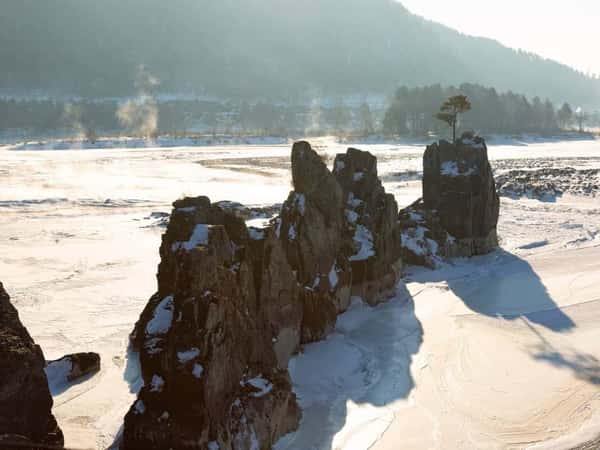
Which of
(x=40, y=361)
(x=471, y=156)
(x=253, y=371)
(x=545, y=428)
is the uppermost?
(x=471, y=156)

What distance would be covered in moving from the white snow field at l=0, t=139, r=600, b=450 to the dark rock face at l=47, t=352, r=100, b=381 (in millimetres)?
382

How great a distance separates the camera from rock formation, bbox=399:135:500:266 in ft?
108

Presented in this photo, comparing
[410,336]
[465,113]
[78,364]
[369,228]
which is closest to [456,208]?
[369,228]

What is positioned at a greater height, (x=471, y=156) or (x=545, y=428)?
(x=471, y=156)

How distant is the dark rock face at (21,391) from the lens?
1238cm

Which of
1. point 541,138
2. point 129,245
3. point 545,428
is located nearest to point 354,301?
point 545,428

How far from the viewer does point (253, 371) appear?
49.1ft

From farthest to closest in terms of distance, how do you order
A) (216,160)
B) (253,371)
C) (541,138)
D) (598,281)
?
(541,138) → (216,160) → (598,281) → (253,371)

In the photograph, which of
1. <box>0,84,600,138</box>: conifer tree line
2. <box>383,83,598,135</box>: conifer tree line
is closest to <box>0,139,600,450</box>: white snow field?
<box>383,83,598,135</box>: conifer tree line

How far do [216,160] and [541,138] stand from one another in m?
74.0

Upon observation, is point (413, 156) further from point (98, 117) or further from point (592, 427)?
point (98, 117)

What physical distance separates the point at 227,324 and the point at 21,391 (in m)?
4.53

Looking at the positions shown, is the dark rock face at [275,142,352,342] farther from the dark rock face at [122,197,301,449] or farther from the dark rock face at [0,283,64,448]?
the dark rock face at [0,283,64,448]

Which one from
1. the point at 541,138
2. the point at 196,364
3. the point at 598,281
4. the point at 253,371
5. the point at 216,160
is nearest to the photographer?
the point at 196,364
